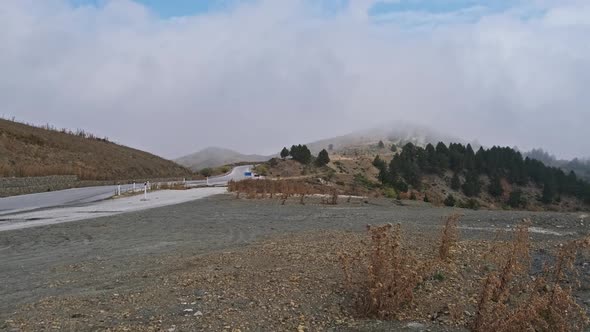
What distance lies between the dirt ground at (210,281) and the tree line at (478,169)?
7269cm

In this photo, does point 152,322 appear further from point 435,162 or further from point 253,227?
point 435,162

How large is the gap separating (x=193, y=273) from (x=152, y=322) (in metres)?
2.59

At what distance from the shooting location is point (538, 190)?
358 feet

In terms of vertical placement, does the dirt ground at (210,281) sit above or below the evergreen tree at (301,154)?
below

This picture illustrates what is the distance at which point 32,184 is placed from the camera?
42844 millimetres

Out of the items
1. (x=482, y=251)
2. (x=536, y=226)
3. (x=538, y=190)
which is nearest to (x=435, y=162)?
(x=538, y=190)

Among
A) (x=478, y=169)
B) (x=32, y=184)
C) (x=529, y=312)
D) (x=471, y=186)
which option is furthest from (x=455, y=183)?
(x=529, y=312)

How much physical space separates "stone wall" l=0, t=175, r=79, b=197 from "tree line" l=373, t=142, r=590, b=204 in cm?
5219

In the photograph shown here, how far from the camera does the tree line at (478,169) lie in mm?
94875

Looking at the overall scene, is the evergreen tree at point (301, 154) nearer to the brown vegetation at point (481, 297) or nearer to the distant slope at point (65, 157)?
the distant slope at point (65, 157)

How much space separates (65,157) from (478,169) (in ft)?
268

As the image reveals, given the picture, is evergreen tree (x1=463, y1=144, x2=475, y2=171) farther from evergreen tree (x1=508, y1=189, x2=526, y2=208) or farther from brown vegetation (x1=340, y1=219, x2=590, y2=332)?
brown vegetation (x1=340, y1=219, x2=590, y2=332)

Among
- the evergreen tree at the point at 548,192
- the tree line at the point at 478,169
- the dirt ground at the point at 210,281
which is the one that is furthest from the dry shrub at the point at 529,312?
the evergreen tree at the point at 548,192

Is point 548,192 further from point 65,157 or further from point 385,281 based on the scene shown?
point 385,281
